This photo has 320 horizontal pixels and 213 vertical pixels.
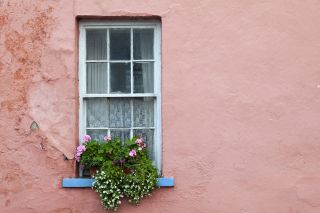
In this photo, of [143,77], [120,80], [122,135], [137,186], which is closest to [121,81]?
[120,80]

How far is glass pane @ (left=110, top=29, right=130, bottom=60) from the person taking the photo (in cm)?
666

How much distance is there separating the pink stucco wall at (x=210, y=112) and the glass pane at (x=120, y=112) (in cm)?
46

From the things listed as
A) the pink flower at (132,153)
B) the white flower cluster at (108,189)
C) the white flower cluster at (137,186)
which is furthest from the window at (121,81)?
the white flower cluster at (108,189)

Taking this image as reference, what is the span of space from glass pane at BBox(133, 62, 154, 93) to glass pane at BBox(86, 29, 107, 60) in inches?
16.1

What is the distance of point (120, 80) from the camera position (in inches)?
262

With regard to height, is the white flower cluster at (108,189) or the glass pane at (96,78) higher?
the glass pane at (96,78)

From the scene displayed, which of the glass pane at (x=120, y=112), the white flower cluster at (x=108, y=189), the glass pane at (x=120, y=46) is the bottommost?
the white flower cluster at (x=108, y=189)

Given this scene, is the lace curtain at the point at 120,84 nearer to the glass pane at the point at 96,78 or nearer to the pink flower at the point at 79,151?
the glass pane at the point at 96,78

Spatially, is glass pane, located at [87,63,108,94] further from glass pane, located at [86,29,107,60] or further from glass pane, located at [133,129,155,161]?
glass pane, located at [133,129,155,161]

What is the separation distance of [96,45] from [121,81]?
0.51 meters

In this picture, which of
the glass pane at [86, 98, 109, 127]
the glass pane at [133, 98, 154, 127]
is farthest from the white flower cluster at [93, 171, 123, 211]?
the glass pane at [133, 98, 154, 127]

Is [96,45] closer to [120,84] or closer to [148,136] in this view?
[120,84]

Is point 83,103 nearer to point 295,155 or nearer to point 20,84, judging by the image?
point 20,84

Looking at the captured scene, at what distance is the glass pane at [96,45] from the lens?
6672 millimetres
